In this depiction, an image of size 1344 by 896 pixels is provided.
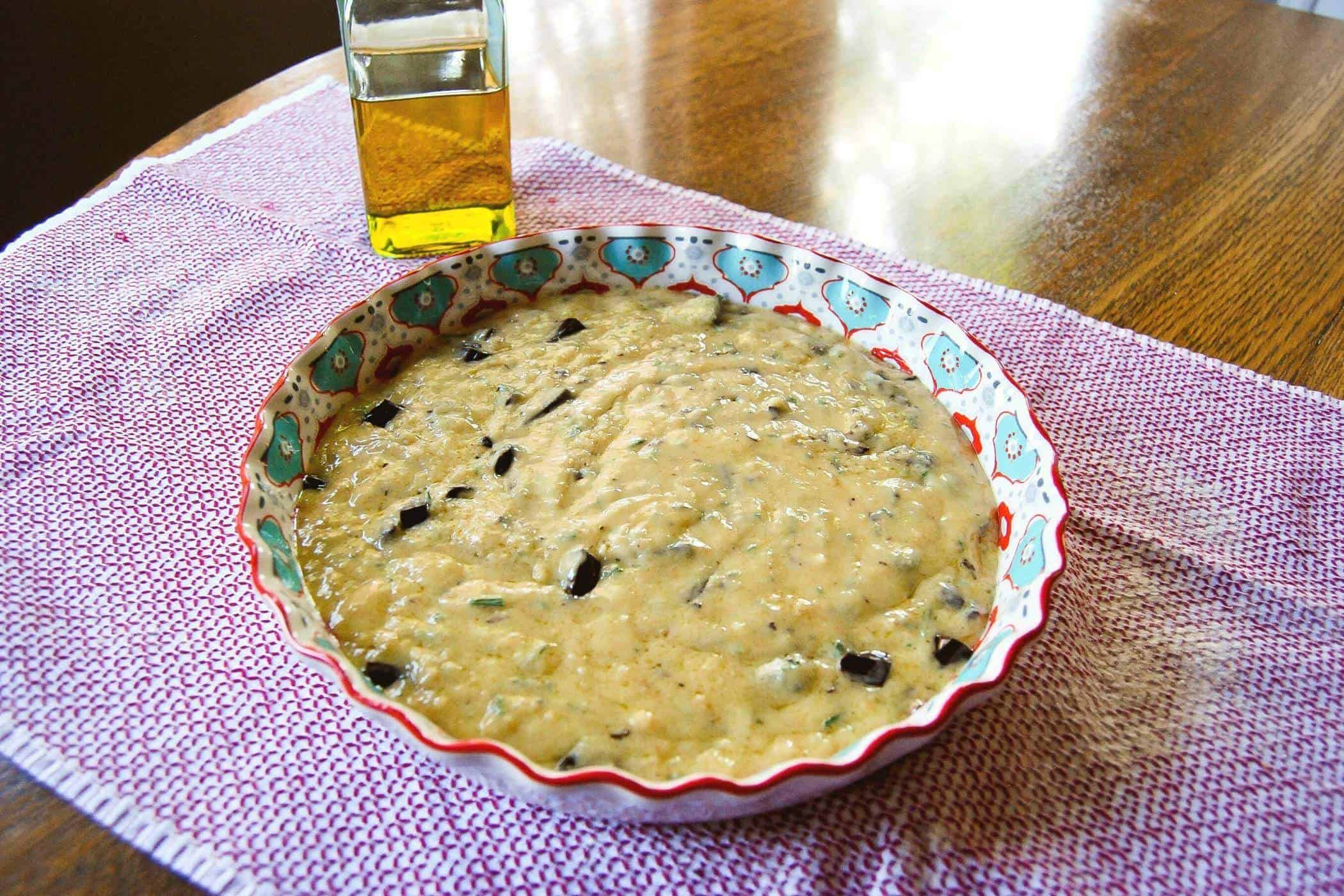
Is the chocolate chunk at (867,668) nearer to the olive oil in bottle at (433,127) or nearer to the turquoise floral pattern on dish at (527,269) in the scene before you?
the turquoise floral pattern on dish at (527,269)

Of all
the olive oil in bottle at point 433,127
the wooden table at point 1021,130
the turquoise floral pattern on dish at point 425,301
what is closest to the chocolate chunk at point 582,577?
the turquoise floral pattern on dish at point 425,301

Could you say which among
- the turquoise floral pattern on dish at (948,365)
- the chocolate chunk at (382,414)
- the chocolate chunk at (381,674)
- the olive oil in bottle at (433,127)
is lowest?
the chocolate chunk at (381,674)

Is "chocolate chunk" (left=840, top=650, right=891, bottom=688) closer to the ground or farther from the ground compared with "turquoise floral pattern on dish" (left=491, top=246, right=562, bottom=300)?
closer to the ground

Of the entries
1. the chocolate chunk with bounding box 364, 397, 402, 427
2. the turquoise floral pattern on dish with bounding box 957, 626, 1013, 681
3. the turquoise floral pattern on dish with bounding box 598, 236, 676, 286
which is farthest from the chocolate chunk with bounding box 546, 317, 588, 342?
the turquoise floral pattern on dish with bounding box 957, 626, 1013, 681

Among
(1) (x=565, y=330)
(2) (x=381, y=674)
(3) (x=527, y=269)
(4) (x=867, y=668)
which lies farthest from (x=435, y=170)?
(4) (x=867, y=668)

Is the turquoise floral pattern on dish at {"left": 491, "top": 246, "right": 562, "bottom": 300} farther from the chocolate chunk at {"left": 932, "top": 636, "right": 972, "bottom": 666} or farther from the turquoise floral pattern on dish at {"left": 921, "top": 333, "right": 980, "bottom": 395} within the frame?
the chocolate chunk at {"left": 932, "top": 636, "right": 972, "bottom": 666}

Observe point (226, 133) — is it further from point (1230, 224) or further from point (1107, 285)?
point (1230, 224)

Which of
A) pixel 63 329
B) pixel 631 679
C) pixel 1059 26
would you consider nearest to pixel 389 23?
pixel 63 329
